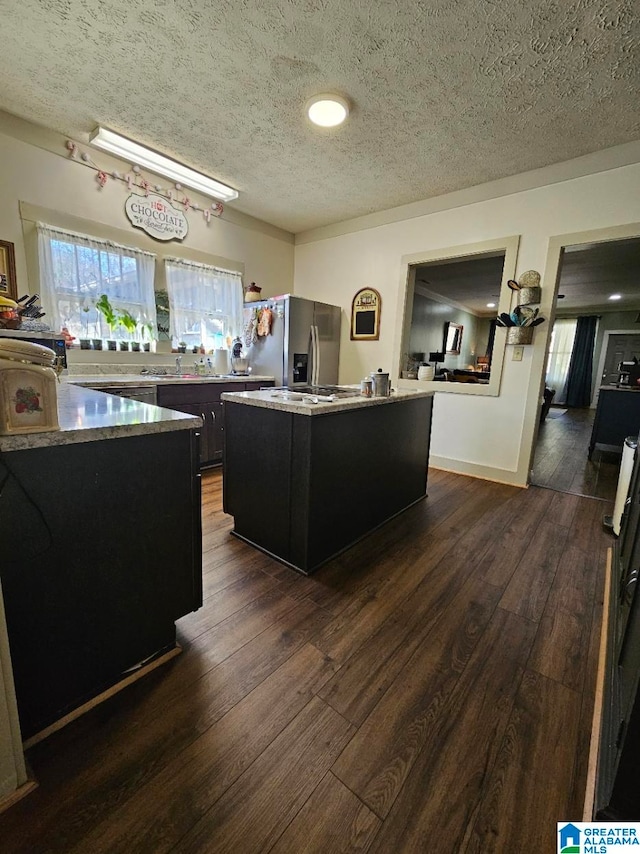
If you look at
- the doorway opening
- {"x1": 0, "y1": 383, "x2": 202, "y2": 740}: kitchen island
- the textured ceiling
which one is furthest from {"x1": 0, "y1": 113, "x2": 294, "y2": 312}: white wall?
the doorway opening

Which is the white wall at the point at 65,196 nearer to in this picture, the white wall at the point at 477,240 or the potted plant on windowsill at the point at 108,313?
the potted plant on windowsill at the point at 108,313

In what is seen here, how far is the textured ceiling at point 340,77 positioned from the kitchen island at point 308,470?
1.92m

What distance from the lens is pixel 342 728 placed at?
3.64ft

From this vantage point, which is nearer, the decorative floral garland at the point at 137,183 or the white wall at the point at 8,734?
the white wall at the point at 8,734

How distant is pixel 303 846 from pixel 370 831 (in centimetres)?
17

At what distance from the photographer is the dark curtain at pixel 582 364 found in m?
9.53

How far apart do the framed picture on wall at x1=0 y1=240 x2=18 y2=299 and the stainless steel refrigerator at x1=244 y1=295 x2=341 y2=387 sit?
6.96ft

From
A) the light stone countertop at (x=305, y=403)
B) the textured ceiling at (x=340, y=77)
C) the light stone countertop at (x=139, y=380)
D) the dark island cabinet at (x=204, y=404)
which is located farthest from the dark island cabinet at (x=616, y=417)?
the dark island cabinet at (x=204, y=404)

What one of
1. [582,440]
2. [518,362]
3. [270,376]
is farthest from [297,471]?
[582,440]

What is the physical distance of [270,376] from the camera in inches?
157

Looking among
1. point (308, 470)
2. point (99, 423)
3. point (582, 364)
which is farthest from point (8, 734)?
point (582, 364)

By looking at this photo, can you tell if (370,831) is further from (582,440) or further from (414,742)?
(582,440)
